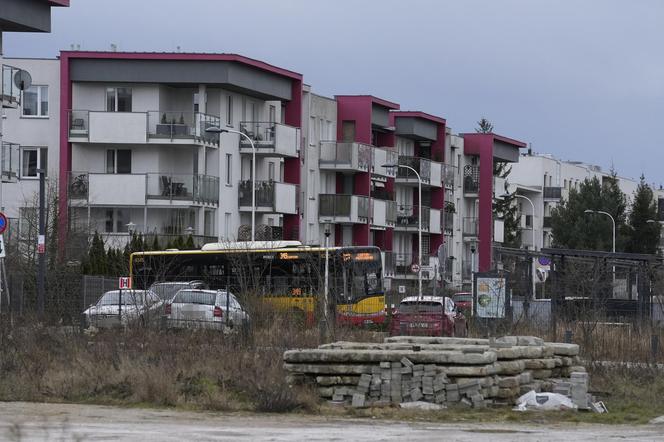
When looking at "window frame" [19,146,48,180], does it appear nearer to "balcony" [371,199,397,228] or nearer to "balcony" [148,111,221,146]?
"balcony" [148,111,221,146]

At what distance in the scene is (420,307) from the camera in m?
41.6

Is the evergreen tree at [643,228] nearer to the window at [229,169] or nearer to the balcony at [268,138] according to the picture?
the balcony at [268,138]

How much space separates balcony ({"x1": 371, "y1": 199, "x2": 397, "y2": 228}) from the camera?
279 feet

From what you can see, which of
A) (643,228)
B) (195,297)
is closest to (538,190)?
(643,228)

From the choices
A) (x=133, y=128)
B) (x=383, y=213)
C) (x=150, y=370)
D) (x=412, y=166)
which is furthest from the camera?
(x=412, y=166)

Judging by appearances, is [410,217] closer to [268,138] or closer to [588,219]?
[268,138]

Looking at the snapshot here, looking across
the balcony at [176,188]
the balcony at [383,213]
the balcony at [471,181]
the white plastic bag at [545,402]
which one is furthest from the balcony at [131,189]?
the white plastic bag at [545,402]

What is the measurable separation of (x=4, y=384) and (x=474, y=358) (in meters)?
7.78

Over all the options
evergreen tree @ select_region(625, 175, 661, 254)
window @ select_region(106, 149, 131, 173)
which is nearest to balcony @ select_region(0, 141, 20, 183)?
window @ select_region(106, 149, 131, 173)

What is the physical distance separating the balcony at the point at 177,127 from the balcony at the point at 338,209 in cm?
1489

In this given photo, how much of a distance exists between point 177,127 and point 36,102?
6.77 meters

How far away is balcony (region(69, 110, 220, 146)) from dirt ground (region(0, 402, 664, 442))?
145ft

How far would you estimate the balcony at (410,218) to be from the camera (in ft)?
300

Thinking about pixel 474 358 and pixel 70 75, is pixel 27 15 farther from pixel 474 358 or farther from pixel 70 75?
pixel 474 358
